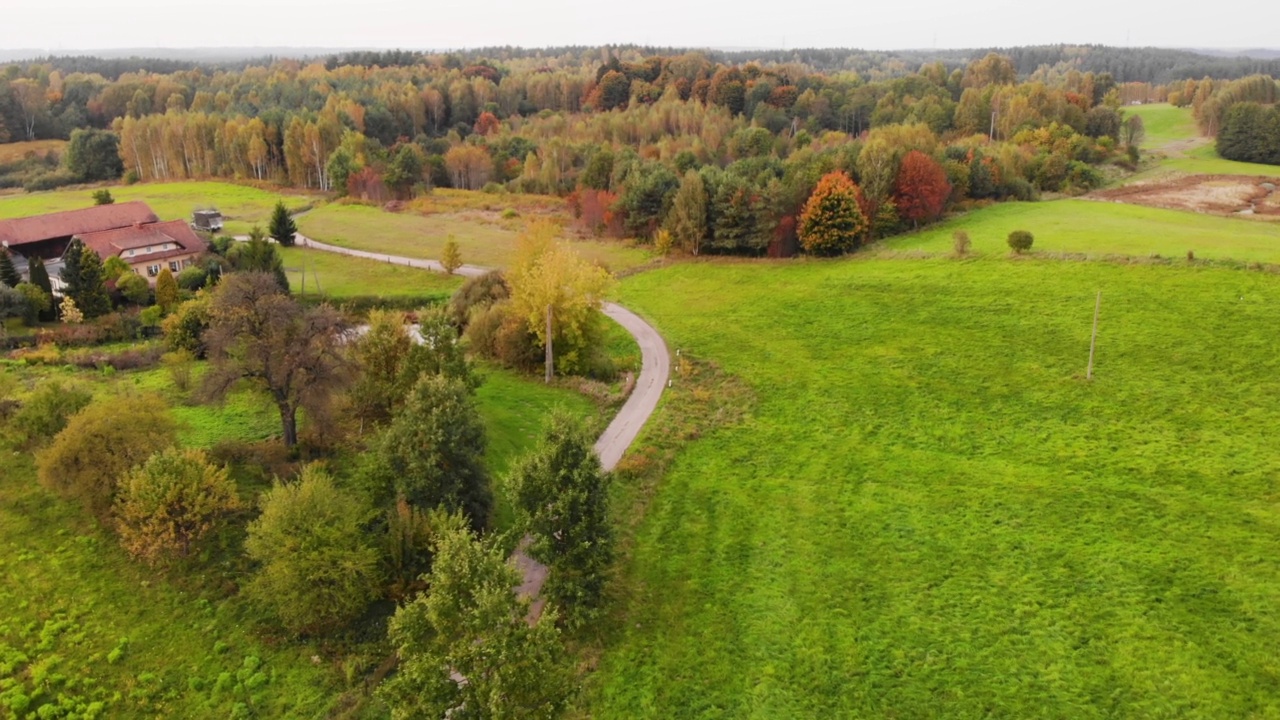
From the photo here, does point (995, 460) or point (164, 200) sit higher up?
point (164, 200)

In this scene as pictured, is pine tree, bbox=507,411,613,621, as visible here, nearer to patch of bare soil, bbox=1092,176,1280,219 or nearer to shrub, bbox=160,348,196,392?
shrub, bbox=160,348,196,392

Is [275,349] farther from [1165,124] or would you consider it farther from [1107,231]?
[1165,124]

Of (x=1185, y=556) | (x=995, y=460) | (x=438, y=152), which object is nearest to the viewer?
(x=1185, y=556)

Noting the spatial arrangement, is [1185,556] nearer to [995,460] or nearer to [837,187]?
[995,460]

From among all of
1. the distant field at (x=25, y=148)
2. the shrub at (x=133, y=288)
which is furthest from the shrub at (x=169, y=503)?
the distant field at (x=25, y=148)

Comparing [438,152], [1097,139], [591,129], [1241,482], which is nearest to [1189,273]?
[1241,482]

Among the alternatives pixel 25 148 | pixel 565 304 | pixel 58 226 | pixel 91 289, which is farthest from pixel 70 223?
pixel 25 148

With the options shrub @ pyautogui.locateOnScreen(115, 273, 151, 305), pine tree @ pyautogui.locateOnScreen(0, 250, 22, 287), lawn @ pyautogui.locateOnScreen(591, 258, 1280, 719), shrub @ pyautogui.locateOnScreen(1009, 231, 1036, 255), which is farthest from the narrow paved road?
pine tree @ pyautogui.locateOnScreen(0, 250, 22, 287)
